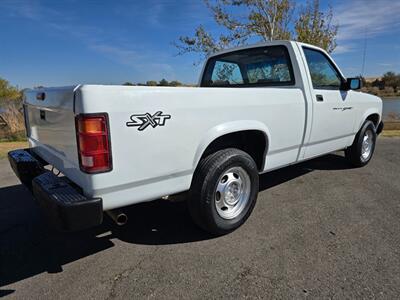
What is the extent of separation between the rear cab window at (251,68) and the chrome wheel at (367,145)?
2.39m

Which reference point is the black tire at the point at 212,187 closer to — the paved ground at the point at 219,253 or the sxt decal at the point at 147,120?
the paved ground at the point at 219,253

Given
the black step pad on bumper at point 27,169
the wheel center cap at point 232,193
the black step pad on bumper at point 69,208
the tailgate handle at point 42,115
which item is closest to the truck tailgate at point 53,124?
the tailgate handle at point 42,115

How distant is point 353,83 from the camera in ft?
14.5

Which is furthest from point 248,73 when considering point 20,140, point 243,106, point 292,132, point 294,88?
point 20,140

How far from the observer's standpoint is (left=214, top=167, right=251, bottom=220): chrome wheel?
3.00 meters

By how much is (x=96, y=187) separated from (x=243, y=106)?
1560 mm

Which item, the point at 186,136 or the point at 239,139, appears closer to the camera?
the point at 186,136

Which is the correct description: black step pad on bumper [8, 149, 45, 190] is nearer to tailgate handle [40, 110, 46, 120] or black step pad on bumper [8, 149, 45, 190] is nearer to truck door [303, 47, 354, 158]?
tailgate handle [40, 110, 46, 120]

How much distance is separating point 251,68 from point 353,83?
5.00 feet

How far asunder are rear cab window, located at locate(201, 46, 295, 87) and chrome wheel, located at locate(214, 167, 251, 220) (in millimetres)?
1503

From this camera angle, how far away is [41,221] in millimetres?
3469

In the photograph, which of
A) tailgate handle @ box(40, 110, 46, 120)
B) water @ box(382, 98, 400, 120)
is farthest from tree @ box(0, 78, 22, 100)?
water @ box(382, 98, 400, 120)

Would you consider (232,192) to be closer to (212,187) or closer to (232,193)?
(232,193)

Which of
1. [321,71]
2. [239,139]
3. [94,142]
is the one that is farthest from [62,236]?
[321,71]
